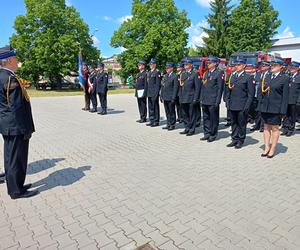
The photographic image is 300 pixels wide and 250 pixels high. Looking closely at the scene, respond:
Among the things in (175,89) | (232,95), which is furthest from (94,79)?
(232,95)

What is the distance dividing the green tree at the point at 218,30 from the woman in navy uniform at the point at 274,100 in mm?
37036

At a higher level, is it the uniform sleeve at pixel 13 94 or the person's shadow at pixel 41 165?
the uniform sleeve at pixel 13 94

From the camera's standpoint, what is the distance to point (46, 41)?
32312 millimetres

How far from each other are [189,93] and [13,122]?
5.07 meters

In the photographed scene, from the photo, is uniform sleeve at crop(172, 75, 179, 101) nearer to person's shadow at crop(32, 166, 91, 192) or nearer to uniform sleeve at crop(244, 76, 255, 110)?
uniform sleeve at crop(244, 76, 255, 110)

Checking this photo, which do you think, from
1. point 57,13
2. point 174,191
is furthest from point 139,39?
point 174,191

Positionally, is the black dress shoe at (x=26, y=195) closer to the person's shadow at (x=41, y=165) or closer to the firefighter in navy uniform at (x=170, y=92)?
the person's shadow at (x=41, y=165)

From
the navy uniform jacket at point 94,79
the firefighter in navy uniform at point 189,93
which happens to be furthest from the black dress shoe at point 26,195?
the navy uniform jacket at point 94,79

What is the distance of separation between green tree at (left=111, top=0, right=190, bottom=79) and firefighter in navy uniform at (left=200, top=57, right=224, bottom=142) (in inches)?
1184

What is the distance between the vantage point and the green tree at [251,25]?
4038cm

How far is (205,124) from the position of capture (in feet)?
24.7

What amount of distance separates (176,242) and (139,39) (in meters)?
37.6

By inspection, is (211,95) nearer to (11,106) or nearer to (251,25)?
(11,106)

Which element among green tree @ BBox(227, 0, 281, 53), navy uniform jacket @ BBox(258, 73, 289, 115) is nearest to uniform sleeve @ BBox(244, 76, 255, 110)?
navy uniform jacket @ BBox(258, 73, 289, 115)
